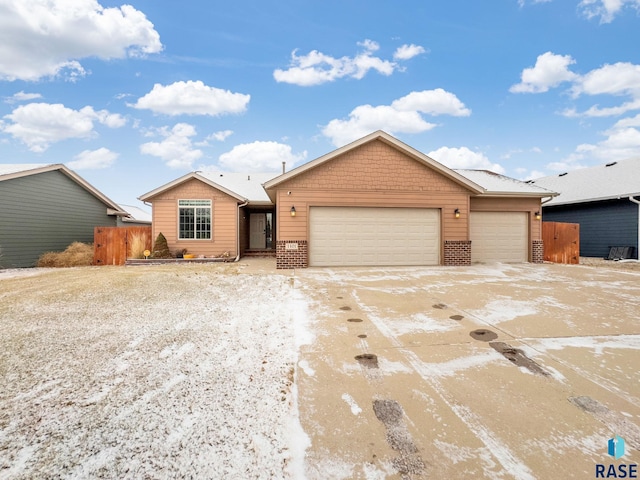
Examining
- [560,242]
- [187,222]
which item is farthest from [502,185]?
[187,222]

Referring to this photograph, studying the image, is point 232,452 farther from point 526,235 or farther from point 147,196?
point 526,235

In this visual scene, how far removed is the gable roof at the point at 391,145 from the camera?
9.88m

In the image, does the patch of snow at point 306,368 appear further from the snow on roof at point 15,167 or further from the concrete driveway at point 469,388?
the snow on roof at point 15,167

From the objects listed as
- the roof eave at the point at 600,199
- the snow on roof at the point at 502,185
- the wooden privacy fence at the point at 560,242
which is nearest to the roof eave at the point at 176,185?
the snow on roof at the point at 502,185

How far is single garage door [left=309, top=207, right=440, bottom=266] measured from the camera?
10258mm

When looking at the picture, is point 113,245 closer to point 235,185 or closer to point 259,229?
point 235,185

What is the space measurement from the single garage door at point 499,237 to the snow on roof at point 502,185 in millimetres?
922

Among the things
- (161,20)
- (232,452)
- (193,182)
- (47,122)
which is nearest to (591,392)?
(232,452)

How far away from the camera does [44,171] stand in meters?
12.4

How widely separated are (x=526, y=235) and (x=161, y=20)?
59.2ft

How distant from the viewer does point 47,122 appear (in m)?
23.9

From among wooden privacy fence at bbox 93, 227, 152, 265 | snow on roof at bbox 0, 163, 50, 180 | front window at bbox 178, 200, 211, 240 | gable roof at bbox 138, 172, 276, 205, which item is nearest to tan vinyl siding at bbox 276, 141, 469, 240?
gable roof at bbox 138, 172, 276, 205

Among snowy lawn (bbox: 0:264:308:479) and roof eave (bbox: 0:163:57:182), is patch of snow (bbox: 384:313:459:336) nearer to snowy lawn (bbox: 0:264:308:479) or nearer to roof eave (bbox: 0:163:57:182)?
snowy lawn (bbox: 0:264:308:479)

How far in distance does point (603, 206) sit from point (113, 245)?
2328cm
